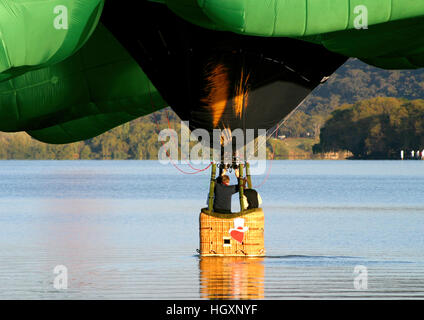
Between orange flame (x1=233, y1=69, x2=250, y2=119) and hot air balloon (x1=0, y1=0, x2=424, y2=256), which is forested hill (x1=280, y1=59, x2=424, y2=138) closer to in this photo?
hot air balloon (x1=0, y1=0, x2=424, y2=256)

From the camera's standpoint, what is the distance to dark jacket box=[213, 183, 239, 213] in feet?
53.4

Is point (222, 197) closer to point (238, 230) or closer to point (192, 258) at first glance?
point (238, 230)

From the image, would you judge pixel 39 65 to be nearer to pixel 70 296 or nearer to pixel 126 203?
pixel 70 296

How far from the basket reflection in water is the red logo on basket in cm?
40

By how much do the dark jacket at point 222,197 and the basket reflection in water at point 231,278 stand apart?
2.62 ft

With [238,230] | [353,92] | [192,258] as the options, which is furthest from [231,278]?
[353,92]

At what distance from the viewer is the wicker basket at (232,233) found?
53.2 ft

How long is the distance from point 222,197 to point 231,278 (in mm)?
1469

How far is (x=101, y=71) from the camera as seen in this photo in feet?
57.2

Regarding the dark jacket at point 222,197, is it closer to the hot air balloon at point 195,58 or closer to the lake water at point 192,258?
the hot air balloon at point 195,58

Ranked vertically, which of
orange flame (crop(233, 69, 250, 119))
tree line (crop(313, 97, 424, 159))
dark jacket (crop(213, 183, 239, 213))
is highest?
tree line (crop(313, 97, 424, 159))

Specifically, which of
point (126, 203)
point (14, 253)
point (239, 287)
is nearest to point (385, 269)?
point (239, 287)

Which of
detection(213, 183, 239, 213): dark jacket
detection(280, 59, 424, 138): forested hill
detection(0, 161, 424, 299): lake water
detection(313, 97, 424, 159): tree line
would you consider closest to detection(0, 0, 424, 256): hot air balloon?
detection(213, 183, 239, 213): dark jacket
